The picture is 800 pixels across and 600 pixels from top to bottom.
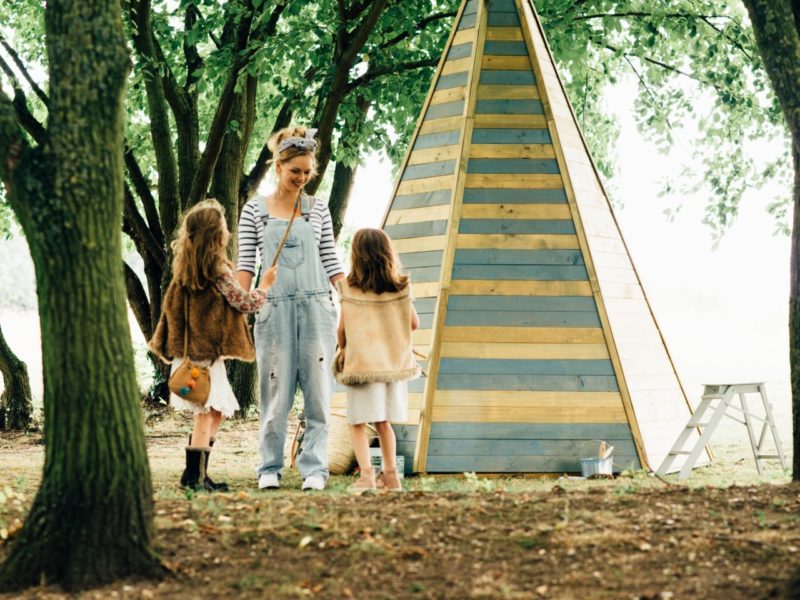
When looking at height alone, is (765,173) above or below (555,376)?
above

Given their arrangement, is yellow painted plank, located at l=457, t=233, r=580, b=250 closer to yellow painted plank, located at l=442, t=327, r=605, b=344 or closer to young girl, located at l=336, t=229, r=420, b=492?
yellow painted plank, located at l=442, t=327, r=605, b=344

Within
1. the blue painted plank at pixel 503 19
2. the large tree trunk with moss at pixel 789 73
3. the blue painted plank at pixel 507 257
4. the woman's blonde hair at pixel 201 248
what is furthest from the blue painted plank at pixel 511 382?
the blue painted plank at pixel 503 19

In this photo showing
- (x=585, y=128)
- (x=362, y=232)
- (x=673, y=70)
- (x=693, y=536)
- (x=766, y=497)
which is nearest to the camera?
(x=693, y=536)

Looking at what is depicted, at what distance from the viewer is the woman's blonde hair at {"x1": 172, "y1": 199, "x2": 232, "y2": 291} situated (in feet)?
19.9

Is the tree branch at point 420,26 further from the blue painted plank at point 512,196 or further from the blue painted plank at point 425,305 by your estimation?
the blue painted plank at point 425,305

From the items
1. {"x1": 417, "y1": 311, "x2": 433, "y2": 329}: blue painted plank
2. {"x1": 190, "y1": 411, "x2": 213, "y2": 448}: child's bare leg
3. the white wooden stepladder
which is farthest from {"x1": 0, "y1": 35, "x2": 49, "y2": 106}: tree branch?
the white wooden stepladder

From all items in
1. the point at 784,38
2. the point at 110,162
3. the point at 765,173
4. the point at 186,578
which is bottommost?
the point at 186,578

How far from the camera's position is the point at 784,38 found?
5.19 m

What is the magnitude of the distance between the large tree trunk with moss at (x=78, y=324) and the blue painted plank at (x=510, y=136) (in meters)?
4.77

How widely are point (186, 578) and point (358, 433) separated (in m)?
2.42

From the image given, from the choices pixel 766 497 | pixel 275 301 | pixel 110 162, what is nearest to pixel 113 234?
pixel 110 162

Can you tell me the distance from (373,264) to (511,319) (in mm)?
2059

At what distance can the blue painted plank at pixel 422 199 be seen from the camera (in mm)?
8281

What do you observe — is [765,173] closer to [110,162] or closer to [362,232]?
[362,232]
